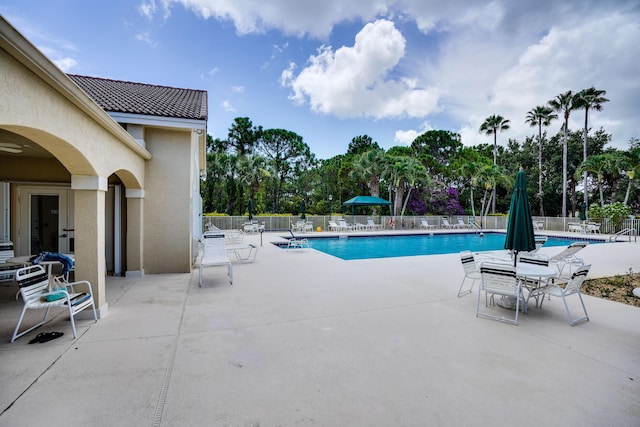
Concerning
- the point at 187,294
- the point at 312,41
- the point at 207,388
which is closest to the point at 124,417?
the point at 207,388

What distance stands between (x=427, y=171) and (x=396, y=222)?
695cm

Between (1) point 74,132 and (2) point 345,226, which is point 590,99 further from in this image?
(1) point 74,132

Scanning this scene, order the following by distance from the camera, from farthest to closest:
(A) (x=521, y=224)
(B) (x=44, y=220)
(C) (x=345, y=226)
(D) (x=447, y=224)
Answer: (D) (x=447, y=224) → (C) (x=345, y=226) → (B) (x=44, y=220) → (A) (x=521, y=224)

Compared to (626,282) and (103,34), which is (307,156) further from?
(626,282)

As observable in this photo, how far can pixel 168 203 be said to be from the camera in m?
7.46

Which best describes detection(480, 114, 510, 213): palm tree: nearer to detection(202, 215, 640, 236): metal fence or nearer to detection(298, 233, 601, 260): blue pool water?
detection(202, 215, 640, 236): metal fence

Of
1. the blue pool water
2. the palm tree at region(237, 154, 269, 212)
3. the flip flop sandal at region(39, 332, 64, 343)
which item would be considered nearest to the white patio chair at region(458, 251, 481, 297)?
the flip flop sandal at region(39, 332, 64, 343)

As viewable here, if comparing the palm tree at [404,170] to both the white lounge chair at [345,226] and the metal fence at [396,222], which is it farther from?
the white lounge chair at [345,226]

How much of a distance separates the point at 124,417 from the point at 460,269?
794 cm

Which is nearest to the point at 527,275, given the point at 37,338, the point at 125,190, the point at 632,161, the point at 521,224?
the point at 521,224

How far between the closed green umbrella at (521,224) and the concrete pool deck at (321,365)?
1.10m

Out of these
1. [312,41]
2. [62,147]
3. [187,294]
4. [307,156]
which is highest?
[312,41]

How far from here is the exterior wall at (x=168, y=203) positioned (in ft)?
24.1

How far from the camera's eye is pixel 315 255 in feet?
34.7
